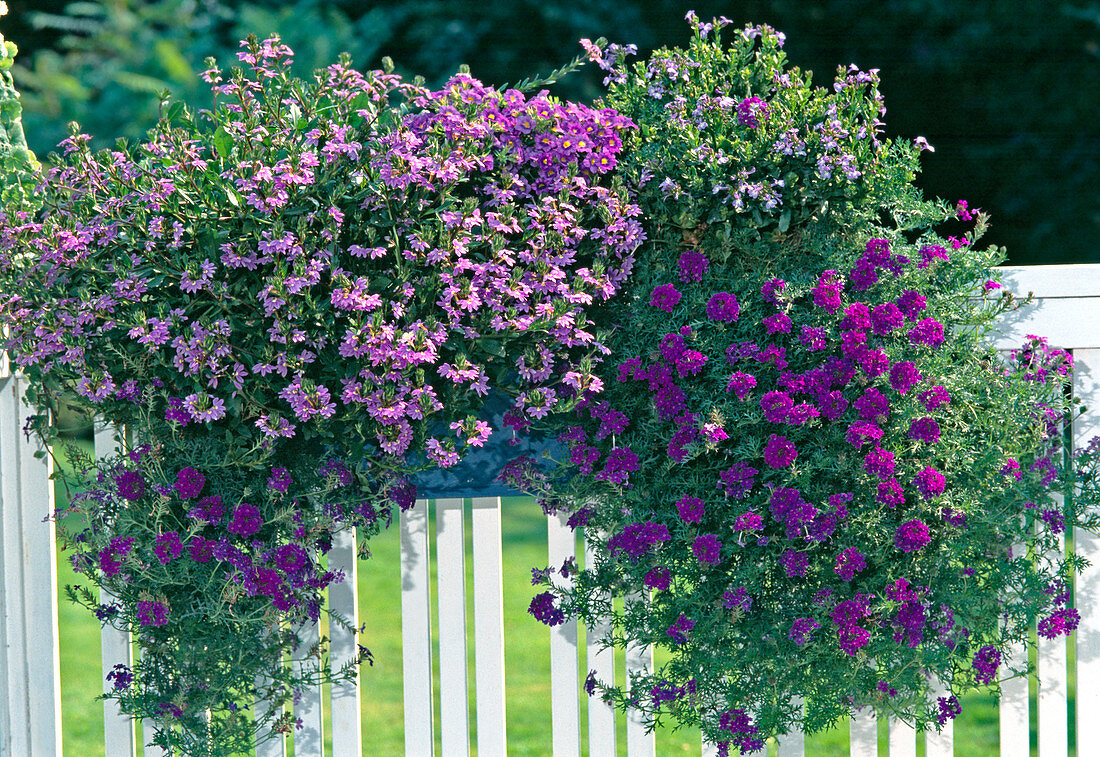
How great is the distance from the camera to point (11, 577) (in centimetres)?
301

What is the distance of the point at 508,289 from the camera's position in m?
2.34

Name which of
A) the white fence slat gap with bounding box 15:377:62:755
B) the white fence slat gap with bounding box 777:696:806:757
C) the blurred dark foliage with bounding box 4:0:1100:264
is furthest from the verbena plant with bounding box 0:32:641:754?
the blurred dark foliage with bounding box 4:0:1100:264

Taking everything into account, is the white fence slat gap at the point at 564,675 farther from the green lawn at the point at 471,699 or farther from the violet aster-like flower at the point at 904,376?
the violet aster-like flower at the point at 904,376

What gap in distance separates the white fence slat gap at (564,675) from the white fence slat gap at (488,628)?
0.14 meters

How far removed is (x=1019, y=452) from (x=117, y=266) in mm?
2153

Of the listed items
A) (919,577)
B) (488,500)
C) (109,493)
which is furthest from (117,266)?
(919,577)

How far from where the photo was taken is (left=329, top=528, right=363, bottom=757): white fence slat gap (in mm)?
2852

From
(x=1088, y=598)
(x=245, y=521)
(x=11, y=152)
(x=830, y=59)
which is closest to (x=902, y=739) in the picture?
(x=1088, y=598)

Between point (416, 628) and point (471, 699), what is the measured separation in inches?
74.0

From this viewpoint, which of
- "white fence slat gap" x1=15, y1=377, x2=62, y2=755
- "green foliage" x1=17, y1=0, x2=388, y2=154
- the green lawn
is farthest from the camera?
"green foliage" x1=17, y1=0, x2=388, y2=154

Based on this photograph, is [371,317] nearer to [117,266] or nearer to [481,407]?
[481,407]

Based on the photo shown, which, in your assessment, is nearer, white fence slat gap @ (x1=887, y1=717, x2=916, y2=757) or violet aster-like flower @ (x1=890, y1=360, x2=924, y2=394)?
violet aster-like flower @ (x1=890, y1=360, x2=924, y2=394)

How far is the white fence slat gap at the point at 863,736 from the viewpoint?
9.45 ft

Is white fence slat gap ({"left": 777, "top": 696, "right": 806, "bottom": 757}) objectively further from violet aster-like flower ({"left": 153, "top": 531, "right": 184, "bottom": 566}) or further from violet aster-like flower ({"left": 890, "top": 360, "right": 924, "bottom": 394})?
violet aster-like flower ({"left": 153, "top": 531, "right": 184, "bottom": 566})
